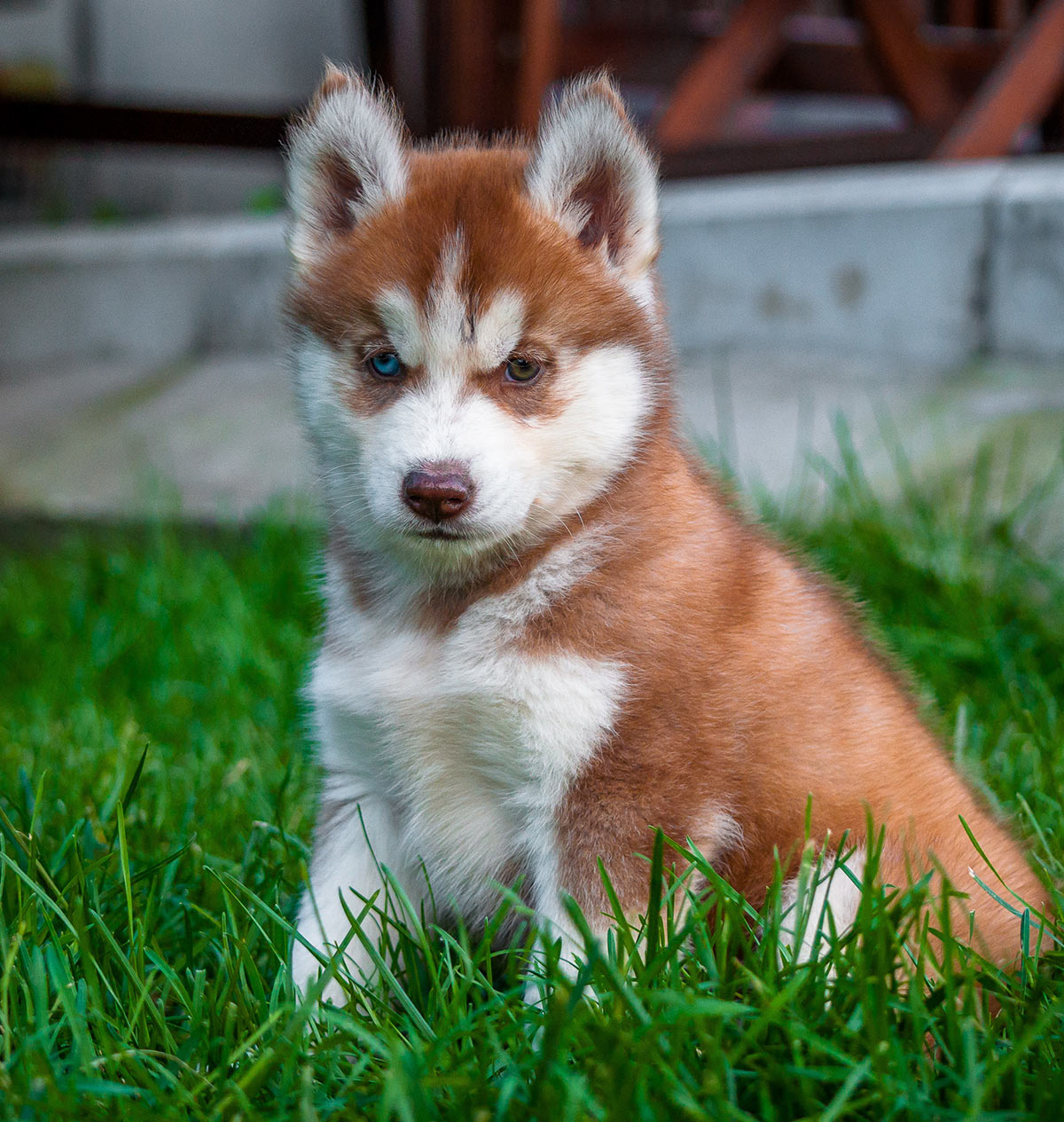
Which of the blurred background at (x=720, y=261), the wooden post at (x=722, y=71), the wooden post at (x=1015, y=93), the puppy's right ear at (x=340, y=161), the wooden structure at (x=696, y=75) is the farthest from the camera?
the wooden post at (x=722, y=71)

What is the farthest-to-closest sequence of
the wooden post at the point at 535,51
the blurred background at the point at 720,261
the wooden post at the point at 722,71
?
the wooden post at the point at 722,71 < the wooden post at the point at 535,51 < the blurred background at the point at 720,261

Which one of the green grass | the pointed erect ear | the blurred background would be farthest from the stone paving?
the pointed erect ear

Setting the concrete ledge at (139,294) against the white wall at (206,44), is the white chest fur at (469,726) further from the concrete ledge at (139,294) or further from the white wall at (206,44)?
the white wall at (206,44)

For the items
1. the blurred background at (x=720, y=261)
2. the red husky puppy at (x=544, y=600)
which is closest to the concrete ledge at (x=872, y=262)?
the blurred background at (x=720, y=261)

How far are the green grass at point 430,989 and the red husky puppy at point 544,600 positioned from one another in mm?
162

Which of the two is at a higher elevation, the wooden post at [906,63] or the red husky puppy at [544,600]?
the wooden post at [906,63]

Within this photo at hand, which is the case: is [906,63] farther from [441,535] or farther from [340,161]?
[441,535]

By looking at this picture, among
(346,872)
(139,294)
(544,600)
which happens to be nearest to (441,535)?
(544,600)

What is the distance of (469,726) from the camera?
212cm

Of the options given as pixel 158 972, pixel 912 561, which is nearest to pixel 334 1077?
pixel 158 972

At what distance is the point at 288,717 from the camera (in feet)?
12.2

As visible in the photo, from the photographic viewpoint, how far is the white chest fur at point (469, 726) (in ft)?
6.77

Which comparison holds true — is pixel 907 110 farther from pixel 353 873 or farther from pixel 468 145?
pixel 353 873

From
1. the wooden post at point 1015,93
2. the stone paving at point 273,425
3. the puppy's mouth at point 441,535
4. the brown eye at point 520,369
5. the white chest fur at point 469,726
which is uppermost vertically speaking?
the wooden post at point 1015,93
